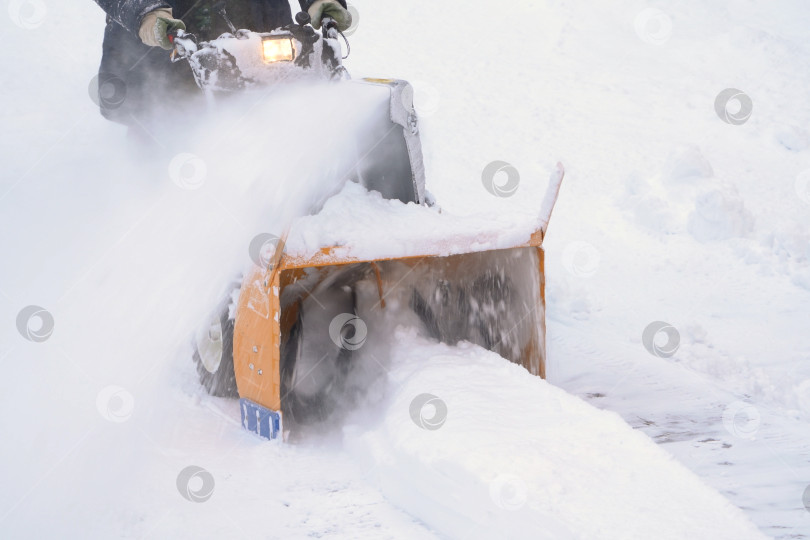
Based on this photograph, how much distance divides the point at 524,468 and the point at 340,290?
1564mm

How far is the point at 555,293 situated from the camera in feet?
14.7

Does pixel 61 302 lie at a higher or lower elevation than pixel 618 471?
higher

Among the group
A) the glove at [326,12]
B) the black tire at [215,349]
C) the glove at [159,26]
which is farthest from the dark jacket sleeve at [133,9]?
the black tire at [215,349]

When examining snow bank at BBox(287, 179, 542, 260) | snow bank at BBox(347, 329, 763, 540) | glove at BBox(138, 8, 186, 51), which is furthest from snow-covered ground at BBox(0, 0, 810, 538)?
glove at BBox(138, 8, 186, 51)

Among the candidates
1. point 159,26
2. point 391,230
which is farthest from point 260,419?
point 159,26

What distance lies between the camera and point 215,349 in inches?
109

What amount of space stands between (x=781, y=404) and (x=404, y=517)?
1869mm

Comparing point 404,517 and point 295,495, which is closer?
point 404,517

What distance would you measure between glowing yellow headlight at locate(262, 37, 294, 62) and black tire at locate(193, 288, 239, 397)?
971 millimetres

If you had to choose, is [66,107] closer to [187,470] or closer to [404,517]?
[187,470]

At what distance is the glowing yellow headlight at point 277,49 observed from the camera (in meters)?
2.99

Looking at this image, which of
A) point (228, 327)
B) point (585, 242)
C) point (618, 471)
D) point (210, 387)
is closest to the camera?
point (618, 471)

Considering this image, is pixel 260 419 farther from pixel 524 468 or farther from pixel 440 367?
pixel 524 468

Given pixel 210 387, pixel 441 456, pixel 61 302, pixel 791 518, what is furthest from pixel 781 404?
pixel 61 302
